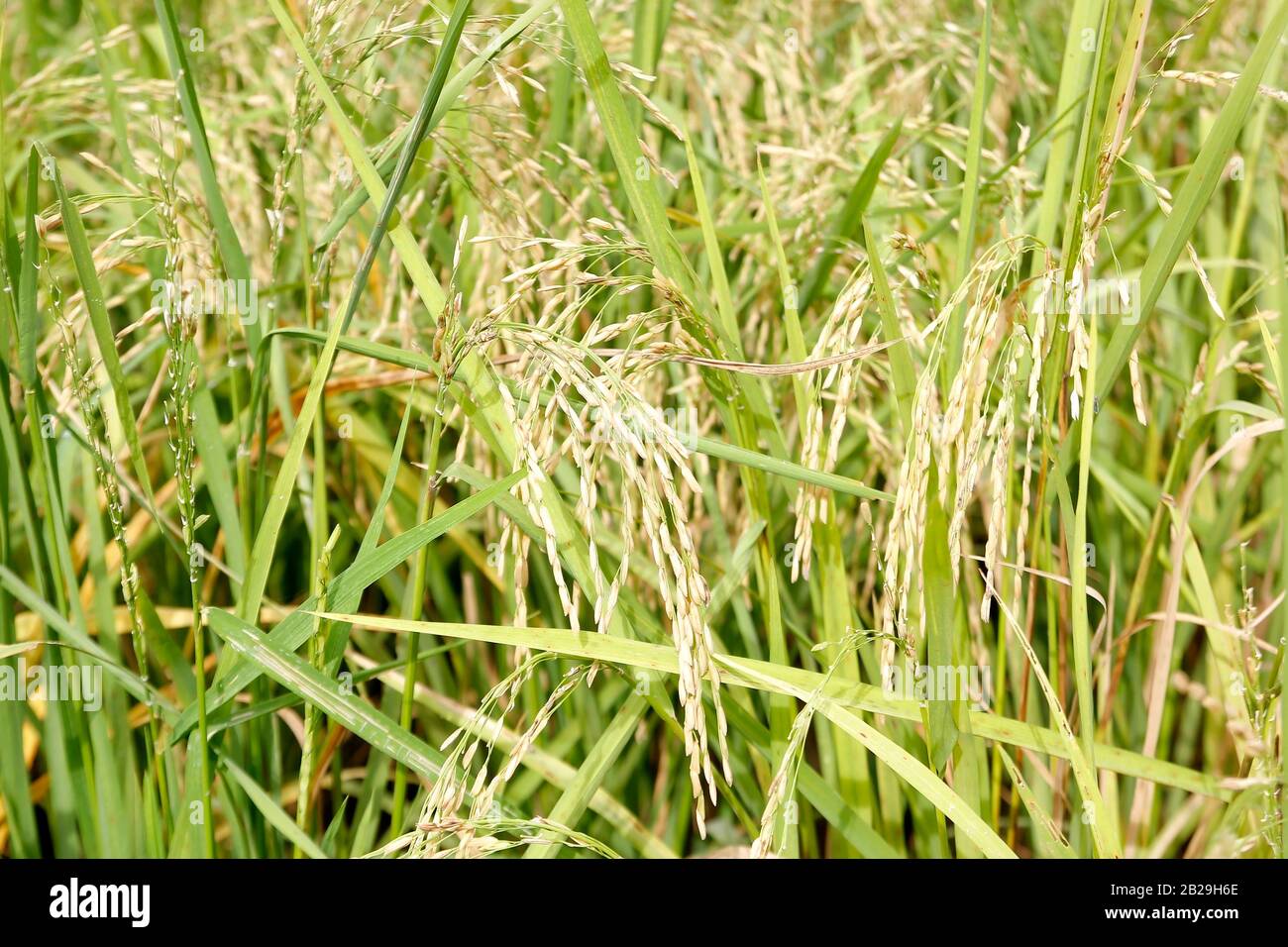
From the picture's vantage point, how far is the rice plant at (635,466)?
0.68m

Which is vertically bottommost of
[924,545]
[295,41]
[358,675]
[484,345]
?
[358,675]

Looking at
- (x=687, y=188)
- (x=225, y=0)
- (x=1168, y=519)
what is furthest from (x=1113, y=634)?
(x=225, y=0)

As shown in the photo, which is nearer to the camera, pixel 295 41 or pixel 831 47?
pixel 295 41

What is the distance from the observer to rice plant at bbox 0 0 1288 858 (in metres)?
0.68

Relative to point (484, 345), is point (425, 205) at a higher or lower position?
higher

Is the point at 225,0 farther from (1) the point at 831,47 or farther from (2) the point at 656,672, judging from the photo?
(2) the point at 656,672

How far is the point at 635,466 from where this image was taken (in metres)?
0.61

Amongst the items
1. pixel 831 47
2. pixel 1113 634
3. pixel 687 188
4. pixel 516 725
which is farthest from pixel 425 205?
pixel 1113 634

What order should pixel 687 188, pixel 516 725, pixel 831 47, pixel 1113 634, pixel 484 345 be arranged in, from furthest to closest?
1. pixel 831 47
2. pixel 687 188
3. pixel 1113 634
4. pixel 516 725
5. pixel 484 345

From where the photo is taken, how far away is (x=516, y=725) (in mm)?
1003

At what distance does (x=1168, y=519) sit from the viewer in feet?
3.44

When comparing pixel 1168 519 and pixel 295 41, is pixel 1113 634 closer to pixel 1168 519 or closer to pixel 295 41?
pixel 1168 519

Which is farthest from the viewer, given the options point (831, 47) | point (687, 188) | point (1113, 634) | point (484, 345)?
point (831, 47)

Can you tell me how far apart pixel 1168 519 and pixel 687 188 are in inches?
A: 27.5
